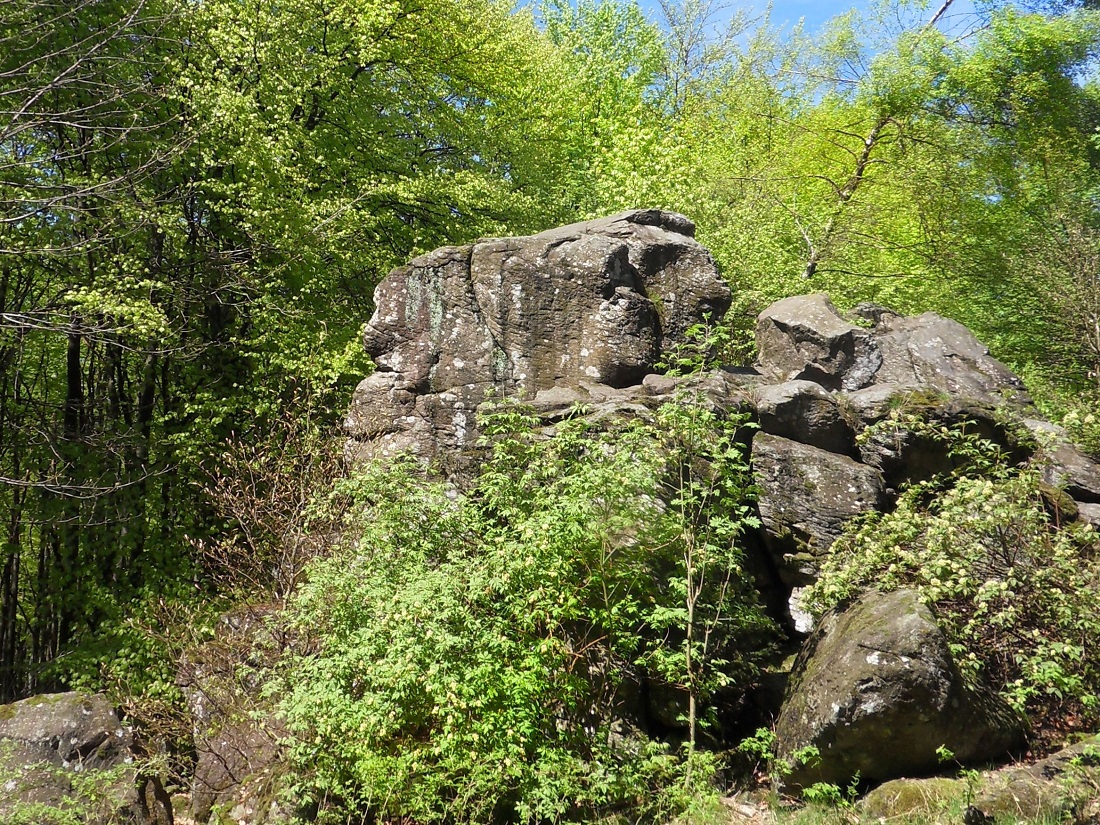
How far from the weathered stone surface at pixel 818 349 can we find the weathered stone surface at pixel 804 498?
2043 mm

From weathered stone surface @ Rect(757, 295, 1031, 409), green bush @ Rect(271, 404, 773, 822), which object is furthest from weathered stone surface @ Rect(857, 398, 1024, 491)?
green bush @ Rect(271, 404, 773, 822)

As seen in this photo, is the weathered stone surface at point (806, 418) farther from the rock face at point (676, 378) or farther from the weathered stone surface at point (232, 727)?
the weathered stone surface at point (232, 727)

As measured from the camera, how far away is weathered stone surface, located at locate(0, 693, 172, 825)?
294 inches

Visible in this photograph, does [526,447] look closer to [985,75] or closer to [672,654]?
[672,654]

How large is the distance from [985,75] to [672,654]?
21363mm

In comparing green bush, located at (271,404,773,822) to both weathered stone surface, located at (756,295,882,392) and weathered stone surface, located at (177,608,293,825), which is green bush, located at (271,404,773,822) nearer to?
weathered stone surface, located at (177,608,293,825)

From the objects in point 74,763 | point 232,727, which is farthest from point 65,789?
point 232,727

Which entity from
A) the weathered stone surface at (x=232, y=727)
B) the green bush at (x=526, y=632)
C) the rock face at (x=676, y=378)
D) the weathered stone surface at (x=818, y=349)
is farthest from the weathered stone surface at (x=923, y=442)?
the weathered stone surface at (x=232, y=727)

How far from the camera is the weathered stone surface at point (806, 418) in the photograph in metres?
10.2

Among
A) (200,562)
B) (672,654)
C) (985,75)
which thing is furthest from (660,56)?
(672,654)

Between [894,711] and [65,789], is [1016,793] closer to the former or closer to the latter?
[894,711]

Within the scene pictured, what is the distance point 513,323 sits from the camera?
37.0ft

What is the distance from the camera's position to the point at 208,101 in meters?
13.2

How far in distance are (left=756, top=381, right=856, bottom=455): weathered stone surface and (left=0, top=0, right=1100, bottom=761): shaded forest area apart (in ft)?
8.54
